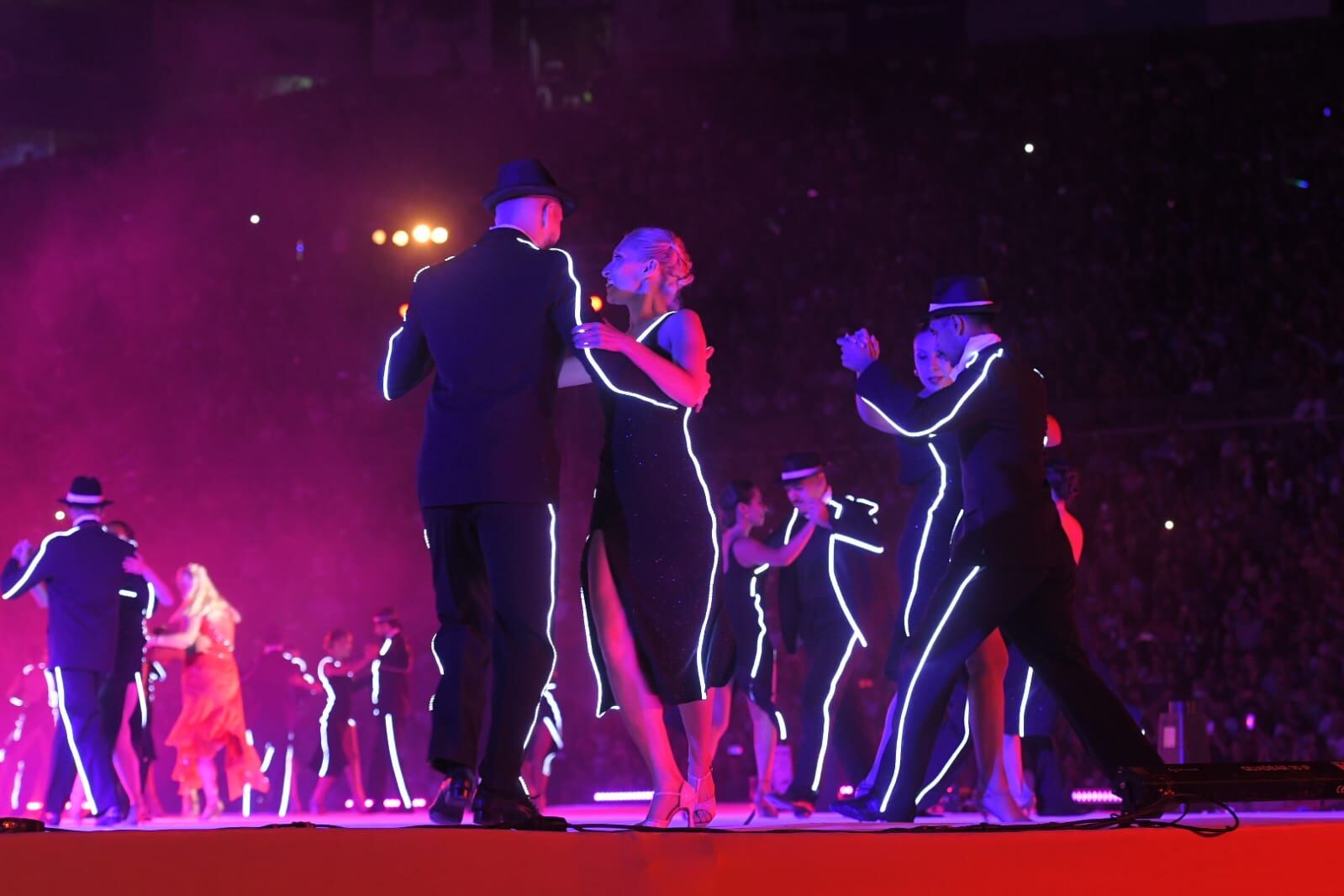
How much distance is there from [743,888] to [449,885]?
56 centimetres

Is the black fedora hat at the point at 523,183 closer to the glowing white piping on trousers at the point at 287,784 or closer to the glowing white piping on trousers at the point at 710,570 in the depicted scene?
the glowing white piping on trousers at the point at 710,570

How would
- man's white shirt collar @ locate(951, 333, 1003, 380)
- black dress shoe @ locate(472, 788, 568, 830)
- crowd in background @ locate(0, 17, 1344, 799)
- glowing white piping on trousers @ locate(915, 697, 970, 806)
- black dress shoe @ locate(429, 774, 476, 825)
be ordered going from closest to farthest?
1. black dress shoe @ locate(472, 788, 568, 830)
2. black dress shoe @ locate(429, 774, 476, 825)
3. man's white shirt collar @ locate(951, 333, 1003, 380)
4. glowing white piping on trousers @ locate(915, 697, 970, 806)
5. crowd in background @ locate(0, 17, 1344, 799)

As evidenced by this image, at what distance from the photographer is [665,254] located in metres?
4.13

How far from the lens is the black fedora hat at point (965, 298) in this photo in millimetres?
4648

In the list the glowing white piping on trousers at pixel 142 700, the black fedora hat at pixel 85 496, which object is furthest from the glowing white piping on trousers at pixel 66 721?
the glowing white piping on trousers at pixel 142 700

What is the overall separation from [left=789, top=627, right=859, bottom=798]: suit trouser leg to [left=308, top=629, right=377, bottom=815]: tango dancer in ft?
14.7

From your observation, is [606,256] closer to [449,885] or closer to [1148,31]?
[1148,31]

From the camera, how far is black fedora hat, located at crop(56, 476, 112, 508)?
738 centimetres

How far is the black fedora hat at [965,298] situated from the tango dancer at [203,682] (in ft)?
19.9

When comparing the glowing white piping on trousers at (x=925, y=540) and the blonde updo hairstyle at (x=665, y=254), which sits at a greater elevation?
the blonde updo hairstyle at (x=665, y=254)

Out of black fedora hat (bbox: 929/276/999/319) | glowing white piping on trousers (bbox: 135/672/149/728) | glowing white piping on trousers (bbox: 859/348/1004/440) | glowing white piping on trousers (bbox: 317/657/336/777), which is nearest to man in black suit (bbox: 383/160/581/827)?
glowing white piping on trousers (bbox: 859/348/1004/440)

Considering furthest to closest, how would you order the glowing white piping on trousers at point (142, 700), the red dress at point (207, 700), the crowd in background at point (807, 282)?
the crowd in background at point (807, 282) < the red dress at point (207, 700) < the glowing white piping on trousers at point (142, 700)

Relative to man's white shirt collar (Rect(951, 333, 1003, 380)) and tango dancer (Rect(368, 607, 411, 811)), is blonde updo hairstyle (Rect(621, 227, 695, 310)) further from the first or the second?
tango dancer (Rect(368, 607, 411, 811))

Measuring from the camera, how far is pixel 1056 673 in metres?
4.17
